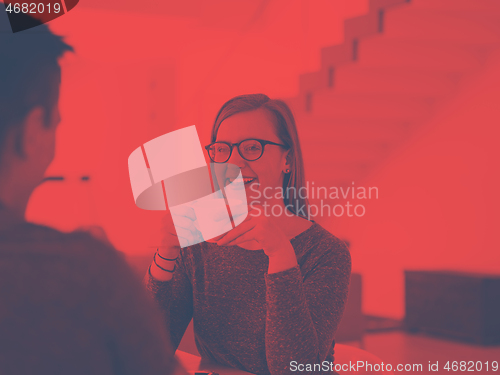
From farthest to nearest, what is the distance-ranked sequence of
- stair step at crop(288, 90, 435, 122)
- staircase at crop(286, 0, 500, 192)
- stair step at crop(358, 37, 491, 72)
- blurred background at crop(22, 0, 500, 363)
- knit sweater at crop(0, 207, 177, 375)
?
stair step at crop(288, 90, 435, 122) < blurred background at crop(22, 0, 500, 363) < stair step at crop(358, 37, 491, 72) < staircase at crop(286, 0, 500, 192) < knit sweater at crop(0, 207, 177, 375)

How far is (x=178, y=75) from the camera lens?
6848 mm

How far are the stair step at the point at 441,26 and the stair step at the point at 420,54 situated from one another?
0.40 feet

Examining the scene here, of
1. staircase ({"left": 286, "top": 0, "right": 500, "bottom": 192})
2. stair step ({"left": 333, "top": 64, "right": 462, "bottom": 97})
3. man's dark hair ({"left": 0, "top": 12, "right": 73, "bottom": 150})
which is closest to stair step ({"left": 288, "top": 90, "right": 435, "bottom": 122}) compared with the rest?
staircase ({"left": 286, "top": 0, "right": 500, "bottom": 192})

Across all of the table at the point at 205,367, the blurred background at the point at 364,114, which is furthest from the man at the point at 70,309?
the blurred background at the point at 364,114

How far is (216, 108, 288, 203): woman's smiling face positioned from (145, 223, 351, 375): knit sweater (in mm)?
→ 162

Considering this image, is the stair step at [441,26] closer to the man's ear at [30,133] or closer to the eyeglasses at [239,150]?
the eyeglasses at [239,150]

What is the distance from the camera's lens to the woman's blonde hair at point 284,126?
1.08m

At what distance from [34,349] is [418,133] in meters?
4.66

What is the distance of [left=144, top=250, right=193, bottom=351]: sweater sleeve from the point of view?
107cm

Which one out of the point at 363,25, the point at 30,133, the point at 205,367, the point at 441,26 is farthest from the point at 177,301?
the point at 441,26

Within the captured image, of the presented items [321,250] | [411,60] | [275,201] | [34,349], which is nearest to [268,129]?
[275,201]

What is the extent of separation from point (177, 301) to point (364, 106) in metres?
3.41

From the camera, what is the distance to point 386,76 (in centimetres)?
399

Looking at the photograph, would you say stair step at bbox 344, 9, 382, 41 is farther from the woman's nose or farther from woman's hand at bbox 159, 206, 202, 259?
woman's hand at bbox 159, 206, 202, 259
